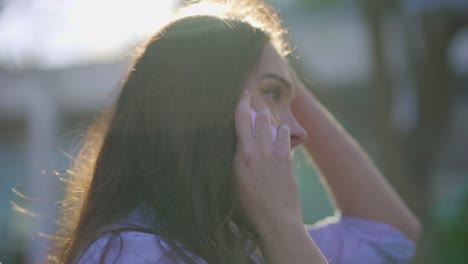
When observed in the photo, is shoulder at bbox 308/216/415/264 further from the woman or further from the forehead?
the forehead

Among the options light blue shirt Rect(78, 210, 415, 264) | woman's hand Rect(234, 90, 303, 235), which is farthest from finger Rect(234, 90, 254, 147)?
light blue shirt Rect(78, 210, 415, 264)

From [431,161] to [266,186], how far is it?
10.2ft

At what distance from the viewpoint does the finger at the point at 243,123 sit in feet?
4.77

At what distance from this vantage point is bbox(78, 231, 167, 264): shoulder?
1.32 m

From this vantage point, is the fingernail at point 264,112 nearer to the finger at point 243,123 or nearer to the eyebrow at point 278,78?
the finger at point 243,123

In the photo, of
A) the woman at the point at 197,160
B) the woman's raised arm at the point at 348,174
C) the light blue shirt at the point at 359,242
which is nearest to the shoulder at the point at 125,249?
the woman at the point at 197,160

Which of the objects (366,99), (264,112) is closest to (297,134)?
(264,112)

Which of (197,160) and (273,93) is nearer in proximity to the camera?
(197,160)

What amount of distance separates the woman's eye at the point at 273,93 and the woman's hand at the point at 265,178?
205 millimetres

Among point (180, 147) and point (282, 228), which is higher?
point (180, 147)

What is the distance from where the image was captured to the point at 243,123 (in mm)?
1477

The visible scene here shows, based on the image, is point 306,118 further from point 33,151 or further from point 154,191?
point 33,151

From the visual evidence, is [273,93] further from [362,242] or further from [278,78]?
[362,242]

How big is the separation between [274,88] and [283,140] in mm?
295
